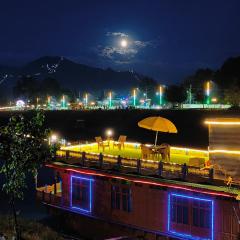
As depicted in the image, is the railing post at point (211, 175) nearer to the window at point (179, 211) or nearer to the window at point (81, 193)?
the window at point (179, 211)

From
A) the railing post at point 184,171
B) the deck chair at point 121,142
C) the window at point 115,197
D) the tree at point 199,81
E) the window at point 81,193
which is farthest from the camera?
the tree at point 199,81

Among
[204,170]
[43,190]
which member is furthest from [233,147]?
[43,190]

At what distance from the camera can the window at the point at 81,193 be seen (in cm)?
2105

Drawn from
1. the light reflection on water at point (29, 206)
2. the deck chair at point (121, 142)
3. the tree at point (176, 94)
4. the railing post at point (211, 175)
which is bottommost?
the light reflection on water at point (29, 206)

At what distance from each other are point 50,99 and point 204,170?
406ft

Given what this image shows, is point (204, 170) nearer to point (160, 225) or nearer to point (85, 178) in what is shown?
point (160, 225)

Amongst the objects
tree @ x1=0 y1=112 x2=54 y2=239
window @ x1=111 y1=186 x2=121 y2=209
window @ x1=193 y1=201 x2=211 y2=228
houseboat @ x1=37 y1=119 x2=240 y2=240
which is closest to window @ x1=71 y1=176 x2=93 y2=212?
houseboat @ x1=37 y1=119 x2=240 y2=240

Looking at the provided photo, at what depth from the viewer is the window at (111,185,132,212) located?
1950 cm

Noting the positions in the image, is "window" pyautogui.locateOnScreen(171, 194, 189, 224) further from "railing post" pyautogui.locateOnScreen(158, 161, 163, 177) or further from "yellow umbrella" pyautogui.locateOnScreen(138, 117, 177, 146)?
"yellow umbrella" pyautogui.locateOnScreen(138, 117, 177, 146)

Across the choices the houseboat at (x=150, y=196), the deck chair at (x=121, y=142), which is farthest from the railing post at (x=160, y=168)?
the deck chair at (x=121, y=142)

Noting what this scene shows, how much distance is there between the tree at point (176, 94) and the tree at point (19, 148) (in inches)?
3415

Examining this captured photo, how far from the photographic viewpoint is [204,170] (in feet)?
56.1

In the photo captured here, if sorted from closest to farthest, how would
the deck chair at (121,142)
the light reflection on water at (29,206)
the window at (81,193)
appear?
the window at (81,193) → the deck chair at (121,142) → the light reflection on water at (29,206)

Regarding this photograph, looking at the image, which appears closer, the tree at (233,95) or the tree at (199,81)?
the tree at (233,95)
